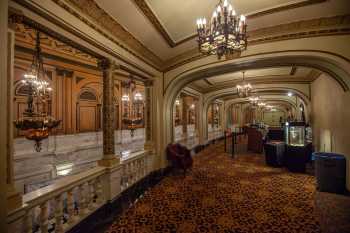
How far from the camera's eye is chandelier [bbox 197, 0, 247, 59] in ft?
7.47

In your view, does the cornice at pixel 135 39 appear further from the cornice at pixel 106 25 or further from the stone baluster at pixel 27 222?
the stone baluster at pixel 27 222

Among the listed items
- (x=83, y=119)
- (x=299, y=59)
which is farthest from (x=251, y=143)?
(x=83, y=119)

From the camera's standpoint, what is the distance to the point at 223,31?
89.7 inches

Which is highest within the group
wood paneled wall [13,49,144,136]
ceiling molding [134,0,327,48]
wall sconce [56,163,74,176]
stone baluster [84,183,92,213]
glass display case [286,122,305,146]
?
ceiling molding [134,0,327,48]

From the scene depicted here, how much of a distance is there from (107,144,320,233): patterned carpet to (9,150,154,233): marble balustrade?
532mm

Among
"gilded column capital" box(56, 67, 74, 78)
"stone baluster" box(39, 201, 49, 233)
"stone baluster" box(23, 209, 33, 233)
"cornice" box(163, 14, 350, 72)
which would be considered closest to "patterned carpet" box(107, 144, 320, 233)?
"stone baluster" box(39, 201, 49, 233)

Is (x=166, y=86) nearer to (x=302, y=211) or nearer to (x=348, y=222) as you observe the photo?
(x=302, y=211)

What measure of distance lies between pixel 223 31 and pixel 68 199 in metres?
3.17

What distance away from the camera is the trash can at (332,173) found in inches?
154

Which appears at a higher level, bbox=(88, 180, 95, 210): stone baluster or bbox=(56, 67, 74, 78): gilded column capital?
bbox=(56, 67, 74, 78): gilded column capital

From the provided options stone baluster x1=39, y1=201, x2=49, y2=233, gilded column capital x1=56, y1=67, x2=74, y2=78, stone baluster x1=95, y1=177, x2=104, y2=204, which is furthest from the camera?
gilded column capital x1=56, y1=67, x2=74, y2=78

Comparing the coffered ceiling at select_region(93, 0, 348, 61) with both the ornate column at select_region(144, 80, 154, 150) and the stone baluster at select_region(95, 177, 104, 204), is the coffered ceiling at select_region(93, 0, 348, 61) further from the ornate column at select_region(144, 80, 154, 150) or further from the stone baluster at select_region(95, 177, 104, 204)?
the stone baluster at select_region(95, 177, 104, 204)

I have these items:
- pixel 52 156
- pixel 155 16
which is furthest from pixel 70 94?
pixel 155 16

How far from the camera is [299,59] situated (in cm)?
394
